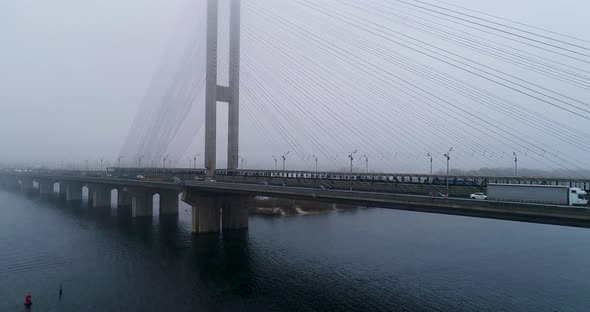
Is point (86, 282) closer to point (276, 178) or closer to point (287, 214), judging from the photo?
point (276, 178)

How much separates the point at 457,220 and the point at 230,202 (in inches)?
1173

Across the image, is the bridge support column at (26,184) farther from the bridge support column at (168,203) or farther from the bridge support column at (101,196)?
the bridge support column at (168,203)

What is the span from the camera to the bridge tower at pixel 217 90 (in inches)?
1508

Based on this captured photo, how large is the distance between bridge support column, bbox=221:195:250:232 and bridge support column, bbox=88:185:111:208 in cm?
3481

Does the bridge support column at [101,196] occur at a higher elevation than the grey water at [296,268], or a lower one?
higher

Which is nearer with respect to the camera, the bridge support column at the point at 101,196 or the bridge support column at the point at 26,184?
the bridge support column at the point at 101,196

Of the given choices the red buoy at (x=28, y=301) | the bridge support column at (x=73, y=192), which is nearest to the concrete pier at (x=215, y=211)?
the red buoy at (x=28, y=301)

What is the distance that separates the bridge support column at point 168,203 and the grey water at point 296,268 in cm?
867

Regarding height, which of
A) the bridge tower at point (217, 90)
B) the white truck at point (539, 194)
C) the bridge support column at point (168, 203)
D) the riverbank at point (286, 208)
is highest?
the bridge tower at point (217, 90)

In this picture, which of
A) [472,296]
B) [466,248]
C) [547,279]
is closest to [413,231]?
[466,248]

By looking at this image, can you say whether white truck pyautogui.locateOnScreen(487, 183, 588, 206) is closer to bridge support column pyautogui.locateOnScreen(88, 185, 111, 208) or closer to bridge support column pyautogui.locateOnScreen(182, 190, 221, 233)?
bridge support column pyautogui.locateOnScreen(182, 190, 221, 233)

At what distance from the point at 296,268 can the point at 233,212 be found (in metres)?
15.7

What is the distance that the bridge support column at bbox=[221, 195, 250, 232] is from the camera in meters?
40.6

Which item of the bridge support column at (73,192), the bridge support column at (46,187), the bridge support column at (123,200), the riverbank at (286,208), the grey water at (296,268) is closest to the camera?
the grey water at (296,268)
